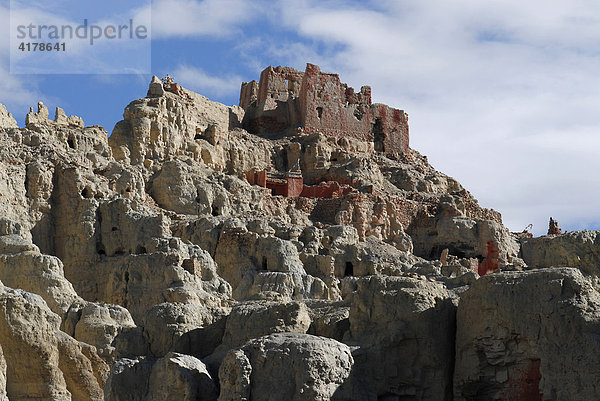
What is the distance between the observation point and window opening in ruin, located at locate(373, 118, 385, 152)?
8031cm

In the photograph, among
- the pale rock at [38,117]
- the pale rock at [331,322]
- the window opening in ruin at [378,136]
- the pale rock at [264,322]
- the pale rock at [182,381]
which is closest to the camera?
the pale rock at [182,381]

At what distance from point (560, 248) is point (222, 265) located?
54.2ft

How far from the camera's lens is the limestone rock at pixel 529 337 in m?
21.0

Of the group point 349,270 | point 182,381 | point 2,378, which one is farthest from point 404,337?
point 349,270

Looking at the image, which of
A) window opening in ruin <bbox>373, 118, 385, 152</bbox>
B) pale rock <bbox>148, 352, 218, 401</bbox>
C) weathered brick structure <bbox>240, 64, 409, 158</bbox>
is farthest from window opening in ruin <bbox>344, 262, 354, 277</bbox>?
window opening in ruin <bbox>373, 118, 385, 152</bbox>

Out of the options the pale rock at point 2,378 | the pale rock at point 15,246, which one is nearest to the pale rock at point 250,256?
the pale rock at point 15,246

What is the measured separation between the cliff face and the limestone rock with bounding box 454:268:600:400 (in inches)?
1.5

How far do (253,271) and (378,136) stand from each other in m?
38.9

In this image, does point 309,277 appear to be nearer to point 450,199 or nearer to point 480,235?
point 480,235

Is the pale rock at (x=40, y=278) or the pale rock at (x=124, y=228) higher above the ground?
the pale rock at (x=124, y=228)

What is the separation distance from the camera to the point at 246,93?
280 feet

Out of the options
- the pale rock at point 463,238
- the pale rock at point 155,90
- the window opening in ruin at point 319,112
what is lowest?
the pale rock at point 463,238

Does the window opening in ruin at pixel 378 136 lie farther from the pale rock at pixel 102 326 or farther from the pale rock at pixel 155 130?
the pale rock at pixel 102 326

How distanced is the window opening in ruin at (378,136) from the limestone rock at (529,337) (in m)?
56.9
